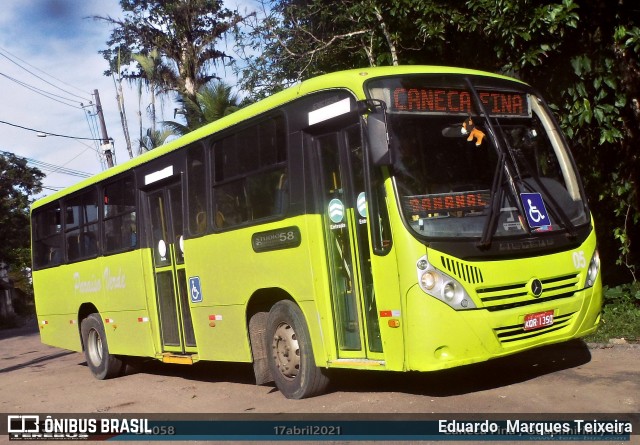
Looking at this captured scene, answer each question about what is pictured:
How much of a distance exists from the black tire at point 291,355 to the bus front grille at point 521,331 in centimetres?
187

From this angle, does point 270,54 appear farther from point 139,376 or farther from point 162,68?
point 162,68

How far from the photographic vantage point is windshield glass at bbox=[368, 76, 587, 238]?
6.78 metres

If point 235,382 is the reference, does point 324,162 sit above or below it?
above

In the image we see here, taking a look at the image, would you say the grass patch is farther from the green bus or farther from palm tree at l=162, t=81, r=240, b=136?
palm tree at l=162, t=81, r=240, b=136

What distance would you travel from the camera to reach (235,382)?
10.1 meters

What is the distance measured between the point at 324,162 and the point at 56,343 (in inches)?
336

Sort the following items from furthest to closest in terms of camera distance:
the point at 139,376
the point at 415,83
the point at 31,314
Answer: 1. the point at 31,314
2. the point at 139,376
3. the point at 415,83

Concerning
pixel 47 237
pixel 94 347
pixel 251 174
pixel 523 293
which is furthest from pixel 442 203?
pixel 47 237

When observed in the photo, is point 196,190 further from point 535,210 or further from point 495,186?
point 535,210

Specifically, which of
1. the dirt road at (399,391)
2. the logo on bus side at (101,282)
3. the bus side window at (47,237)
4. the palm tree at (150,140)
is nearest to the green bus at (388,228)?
the dirt road at (399,391)

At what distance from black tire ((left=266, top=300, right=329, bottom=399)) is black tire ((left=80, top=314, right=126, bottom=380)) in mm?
4785

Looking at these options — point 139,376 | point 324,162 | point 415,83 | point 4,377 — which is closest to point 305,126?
point 324,162

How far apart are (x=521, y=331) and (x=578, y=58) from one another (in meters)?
4.88

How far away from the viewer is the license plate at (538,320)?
688 centimetres
